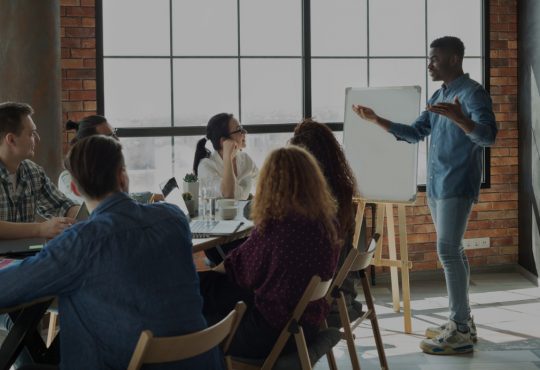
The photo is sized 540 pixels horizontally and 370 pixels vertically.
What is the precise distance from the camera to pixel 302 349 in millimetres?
2918

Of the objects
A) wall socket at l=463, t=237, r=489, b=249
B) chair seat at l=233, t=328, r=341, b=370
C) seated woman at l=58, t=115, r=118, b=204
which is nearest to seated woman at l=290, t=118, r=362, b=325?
chair seat at l=233, t=328, r=341, b=370

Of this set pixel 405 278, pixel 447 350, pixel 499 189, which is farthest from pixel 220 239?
pixel 499 189

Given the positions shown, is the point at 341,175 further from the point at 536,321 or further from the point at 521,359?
the point at 536,321

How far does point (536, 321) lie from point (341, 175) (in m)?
2.26

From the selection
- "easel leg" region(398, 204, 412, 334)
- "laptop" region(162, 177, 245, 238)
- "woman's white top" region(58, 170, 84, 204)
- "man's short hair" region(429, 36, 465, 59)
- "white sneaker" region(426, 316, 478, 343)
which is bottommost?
"white sneaker" region(426, 316, 478, 343)

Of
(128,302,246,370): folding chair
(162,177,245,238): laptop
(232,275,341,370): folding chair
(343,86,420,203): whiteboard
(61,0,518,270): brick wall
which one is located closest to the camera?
(128,302,246,370): folding chair

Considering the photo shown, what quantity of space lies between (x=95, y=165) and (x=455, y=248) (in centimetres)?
278

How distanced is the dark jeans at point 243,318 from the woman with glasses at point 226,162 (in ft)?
5.80

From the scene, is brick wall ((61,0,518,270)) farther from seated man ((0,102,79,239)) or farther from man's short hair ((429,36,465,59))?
seated man ((0,102,79,239))

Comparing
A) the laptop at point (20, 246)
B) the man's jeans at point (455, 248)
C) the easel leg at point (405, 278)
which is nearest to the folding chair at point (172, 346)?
the laptop at point (20, 246)

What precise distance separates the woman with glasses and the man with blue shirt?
3.83 ft

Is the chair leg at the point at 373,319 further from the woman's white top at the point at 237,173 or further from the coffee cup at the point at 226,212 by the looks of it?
the woman's white top at the point at 237,173

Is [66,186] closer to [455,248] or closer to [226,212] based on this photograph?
[226,212]

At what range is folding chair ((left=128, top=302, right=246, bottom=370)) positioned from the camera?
2.05m
